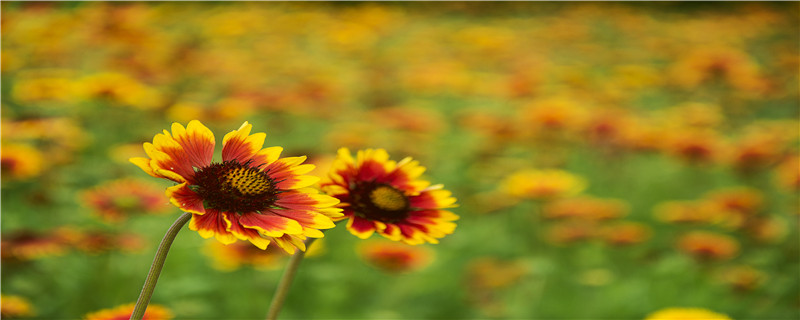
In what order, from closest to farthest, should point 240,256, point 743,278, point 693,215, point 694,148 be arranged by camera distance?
point 240,256
point 743,278
point 693,215
point 694,148

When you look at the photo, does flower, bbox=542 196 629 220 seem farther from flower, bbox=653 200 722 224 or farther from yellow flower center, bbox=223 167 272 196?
yellow flower center, bbox=223 167 272 196

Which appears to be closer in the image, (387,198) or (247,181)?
(247,181)

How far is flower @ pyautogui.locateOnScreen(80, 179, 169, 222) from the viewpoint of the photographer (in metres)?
1.49

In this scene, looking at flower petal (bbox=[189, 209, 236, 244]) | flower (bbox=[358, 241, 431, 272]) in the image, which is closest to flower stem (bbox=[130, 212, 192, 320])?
flower petal (bbox=[189, 209, 236, 244])

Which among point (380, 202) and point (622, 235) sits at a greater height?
point (622, 235)

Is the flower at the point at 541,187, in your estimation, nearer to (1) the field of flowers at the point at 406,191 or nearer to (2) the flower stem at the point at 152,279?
(1) the field of flowers at the point at 406,191

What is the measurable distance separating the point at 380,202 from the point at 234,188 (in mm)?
205

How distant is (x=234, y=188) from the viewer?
2.02ft

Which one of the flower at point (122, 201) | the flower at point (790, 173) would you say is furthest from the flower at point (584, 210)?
the flower at point (122, 201)

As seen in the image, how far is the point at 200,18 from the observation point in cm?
589

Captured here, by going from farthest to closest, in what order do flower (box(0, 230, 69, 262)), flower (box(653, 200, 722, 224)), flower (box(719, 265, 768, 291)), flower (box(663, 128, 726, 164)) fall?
flower (box(663, 128, 726, 164)) → flower (box(653, 200, 722, 224)) → flower (box(719, 265, 768, 291)) → flower (box(0, 230, 69, 262))

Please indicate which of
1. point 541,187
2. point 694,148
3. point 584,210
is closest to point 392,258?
point 541,187

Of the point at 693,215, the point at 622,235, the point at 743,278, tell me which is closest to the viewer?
the point at 743,278

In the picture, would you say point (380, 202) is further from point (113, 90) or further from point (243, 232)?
point (113, 90)
